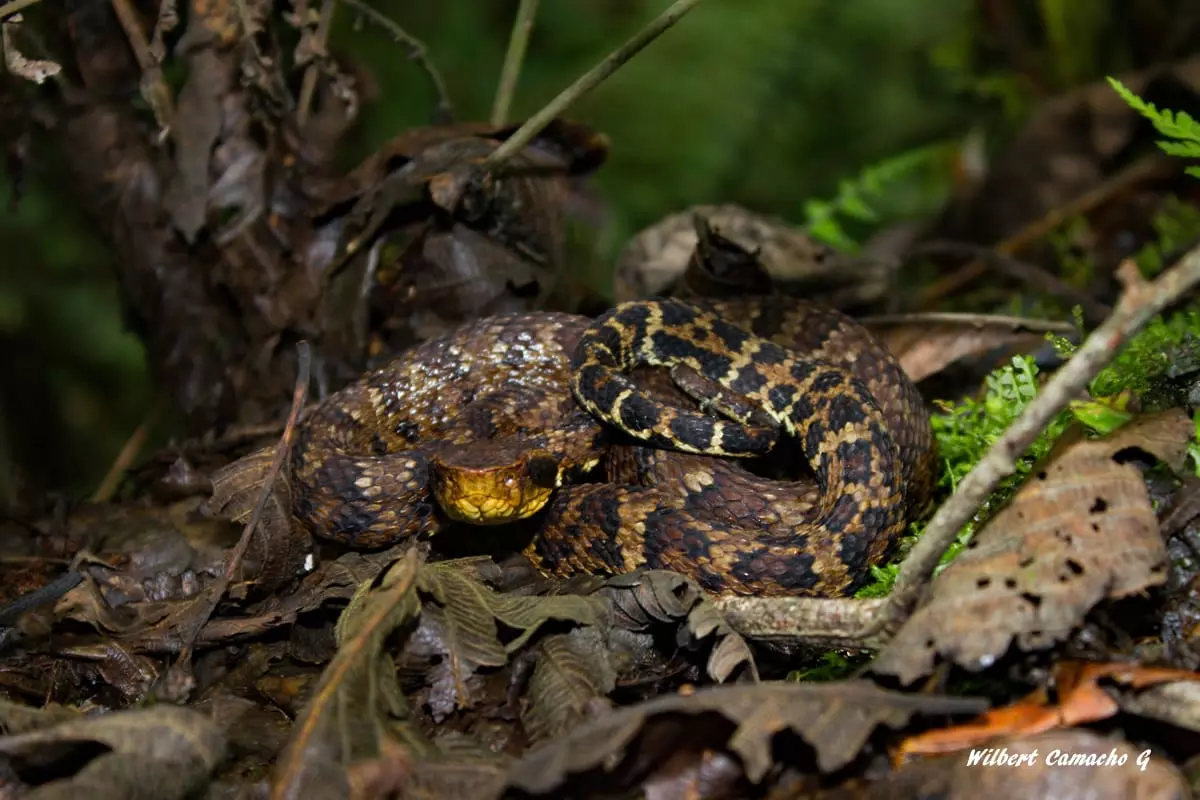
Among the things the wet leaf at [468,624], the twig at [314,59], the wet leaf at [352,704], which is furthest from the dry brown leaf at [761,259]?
the wet leaf at [352,704]

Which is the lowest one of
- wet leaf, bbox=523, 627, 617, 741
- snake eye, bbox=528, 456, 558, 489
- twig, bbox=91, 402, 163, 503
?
twig, bbox=91, 402, 163, 503

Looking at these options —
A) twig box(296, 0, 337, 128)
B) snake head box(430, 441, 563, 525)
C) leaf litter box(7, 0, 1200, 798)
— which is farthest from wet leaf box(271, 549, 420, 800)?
twig box(296, 0, 337, 128)

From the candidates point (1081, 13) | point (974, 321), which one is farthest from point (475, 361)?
point (1081, 13)

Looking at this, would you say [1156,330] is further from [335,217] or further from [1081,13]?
[1081,13]

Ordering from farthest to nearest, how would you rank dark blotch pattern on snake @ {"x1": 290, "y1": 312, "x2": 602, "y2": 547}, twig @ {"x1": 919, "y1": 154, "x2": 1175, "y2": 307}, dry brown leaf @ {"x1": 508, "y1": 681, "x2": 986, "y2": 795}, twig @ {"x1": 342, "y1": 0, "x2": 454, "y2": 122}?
twig @ {"x1": 919, "y1": 154, "x2": 1175, "y2": 307}, twig @ {"x1": 342, "y1": 0, "x2": 454, "y2": 122}, dark blotch pattern on snake @ {"x1": 290, "y1": 312, "x2": 602, "y2": 547}, dry brown leaf @ {"x1": 508, "y1": 681, "x2": 986, "y2": 795}

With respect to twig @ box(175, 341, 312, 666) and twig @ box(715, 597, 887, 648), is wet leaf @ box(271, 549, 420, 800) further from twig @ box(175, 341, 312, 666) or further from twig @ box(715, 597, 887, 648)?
twig @ box(715, 597, 887, 648)

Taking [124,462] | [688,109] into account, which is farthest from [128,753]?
[688,109]
